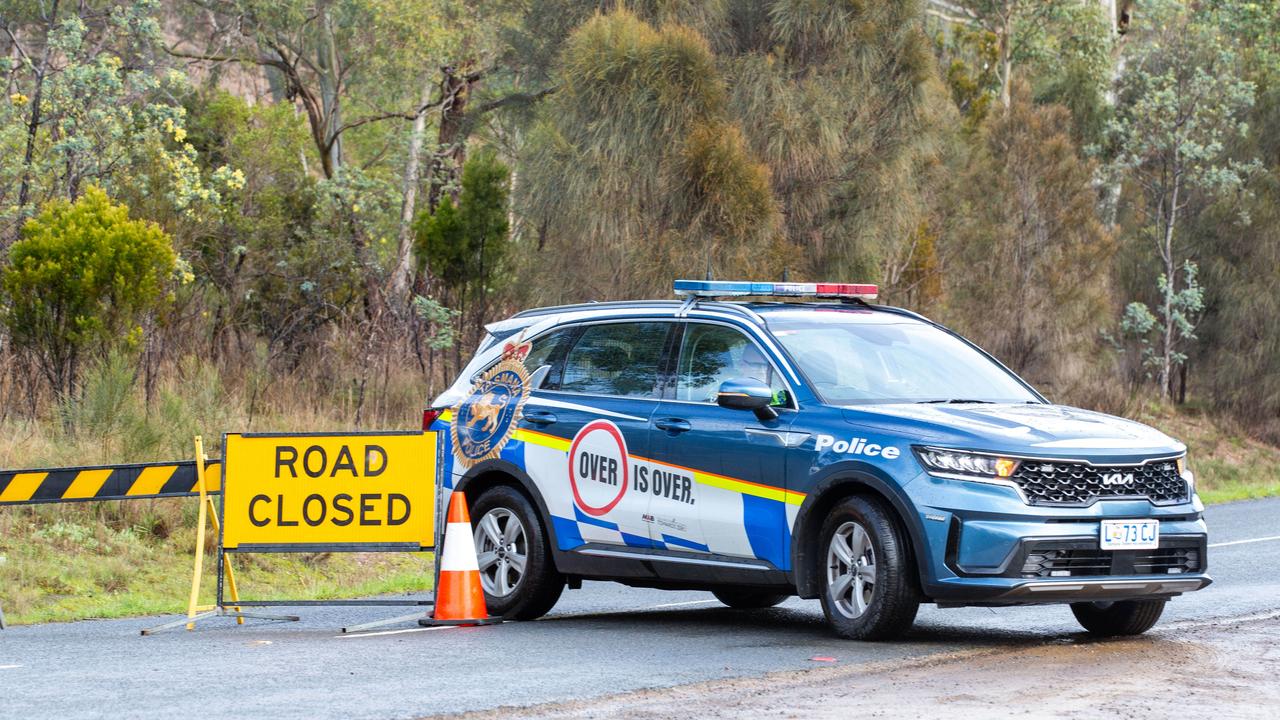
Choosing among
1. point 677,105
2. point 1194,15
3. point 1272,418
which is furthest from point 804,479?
point 1194,15

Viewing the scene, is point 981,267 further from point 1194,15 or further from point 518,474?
point 518,474

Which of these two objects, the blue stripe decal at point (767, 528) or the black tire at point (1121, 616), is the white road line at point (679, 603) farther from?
the black tire at point (1121, 616)

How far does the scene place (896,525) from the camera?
947 cm

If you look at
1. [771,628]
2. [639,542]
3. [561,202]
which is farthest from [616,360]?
[561,202]

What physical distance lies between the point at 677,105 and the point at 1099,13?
74.4 ft

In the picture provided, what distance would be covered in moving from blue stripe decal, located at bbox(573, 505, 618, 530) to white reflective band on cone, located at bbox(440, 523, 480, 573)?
65 cm

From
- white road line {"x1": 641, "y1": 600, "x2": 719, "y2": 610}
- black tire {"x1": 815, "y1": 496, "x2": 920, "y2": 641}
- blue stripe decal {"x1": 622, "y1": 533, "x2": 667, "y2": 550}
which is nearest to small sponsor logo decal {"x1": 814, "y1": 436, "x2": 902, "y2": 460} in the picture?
black tire {"x1": 815, "y1": 496, "x2": 920, "y2": 641}

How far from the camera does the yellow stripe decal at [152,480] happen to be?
37.2ft

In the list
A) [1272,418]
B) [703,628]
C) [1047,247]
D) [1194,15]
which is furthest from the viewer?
[1194,15]

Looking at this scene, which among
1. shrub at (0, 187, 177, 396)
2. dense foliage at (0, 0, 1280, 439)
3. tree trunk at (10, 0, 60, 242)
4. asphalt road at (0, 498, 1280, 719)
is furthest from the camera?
dense foliage at (0, 0, 1280, 439)

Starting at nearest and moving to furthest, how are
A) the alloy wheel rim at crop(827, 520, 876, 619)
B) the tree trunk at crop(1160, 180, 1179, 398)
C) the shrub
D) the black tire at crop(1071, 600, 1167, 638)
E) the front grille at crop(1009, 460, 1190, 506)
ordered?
the front grille at crop(1009, 460, 1190, 506), the alloy wheel rim at crop(827, 520, 876, 619), the black tire at crop(1071, 600, 1167, 638), the shrub, the tree trunk at crop(1160, 180, 1179, 398)

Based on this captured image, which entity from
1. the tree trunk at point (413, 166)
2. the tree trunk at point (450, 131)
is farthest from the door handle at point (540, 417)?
the tree trunk at point (450, 131)

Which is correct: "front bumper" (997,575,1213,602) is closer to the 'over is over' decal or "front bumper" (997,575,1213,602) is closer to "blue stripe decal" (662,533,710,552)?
"blue stripe decal" (662,533,710,552)

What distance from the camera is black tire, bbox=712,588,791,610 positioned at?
11742 mm
